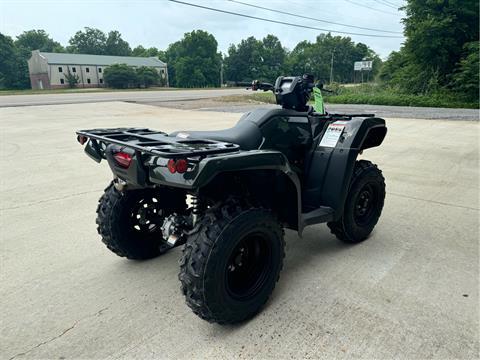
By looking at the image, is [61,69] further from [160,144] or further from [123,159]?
[160,144]

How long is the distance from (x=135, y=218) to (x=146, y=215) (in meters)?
0.09

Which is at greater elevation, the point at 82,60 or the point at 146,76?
the point at 82,60

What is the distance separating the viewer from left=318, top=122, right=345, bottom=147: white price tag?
3.23 metres

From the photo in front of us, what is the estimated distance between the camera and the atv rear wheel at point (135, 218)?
2951mm

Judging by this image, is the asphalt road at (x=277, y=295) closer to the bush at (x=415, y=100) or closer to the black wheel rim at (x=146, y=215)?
the black wheel rim at (x=146, y=215)

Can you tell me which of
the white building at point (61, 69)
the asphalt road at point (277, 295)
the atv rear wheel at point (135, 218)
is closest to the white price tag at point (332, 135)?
the asphalt road at point (277, 295)

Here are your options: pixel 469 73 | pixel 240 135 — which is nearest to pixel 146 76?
pixel 469 73

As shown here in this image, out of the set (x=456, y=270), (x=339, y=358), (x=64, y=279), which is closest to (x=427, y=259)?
(x=456, y=270)

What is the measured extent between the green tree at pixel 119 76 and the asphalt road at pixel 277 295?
57.1 meters

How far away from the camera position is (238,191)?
253cm

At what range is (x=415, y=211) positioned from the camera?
4.50m

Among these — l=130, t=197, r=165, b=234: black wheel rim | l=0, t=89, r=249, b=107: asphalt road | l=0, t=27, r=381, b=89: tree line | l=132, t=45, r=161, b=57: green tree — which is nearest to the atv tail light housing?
l=130, t=197, r=165, b=234: black wheel rim

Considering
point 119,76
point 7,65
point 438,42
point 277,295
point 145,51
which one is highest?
point 145,51

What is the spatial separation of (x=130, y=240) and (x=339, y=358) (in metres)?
1.84
